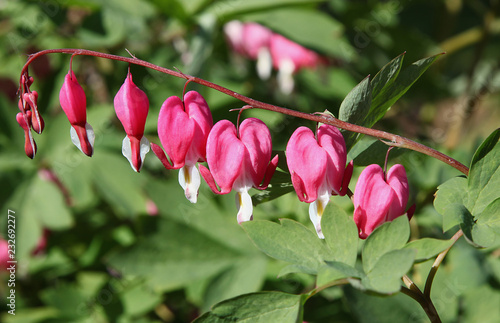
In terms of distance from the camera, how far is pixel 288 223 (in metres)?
0.66

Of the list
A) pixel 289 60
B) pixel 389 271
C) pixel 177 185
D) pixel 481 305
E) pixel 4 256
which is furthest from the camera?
pixel 289 60

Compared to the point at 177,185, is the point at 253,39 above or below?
above

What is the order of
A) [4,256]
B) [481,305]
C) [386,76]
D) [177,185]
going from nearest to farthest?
1. [386,76]
2. [481,305]
3. [177,185]
4. [4,256]

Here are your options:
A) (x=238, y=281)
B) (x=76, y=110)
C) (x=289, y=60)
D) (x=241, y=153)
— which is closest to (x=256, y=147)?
(x=241, y=153)

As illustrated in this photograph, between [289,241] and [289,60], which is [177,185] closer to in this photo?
[289,241]

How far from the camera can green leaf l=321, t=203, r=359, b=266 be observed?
638 millimetres

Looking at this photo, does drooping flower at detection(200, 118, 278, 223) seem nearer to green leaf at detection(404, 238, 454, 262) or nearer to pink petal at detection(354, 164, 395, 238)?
pink petal at detection(354, 164, 395, 238)

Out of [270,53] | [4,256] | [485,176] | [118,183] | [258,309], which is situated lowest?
[4,256]

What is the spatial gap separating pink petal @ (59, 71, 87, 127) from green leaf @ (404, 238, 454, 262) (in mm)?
484

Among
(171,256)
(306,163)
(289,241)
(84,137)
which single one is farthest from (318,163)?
(171,256)

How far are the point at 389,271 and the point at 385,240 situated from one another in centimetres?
5

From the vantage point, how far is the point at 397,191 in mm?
711

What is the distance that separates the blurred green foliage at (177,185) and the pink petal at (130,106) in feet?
0.76

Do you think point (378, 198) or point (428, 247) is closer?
point (428, 247)
